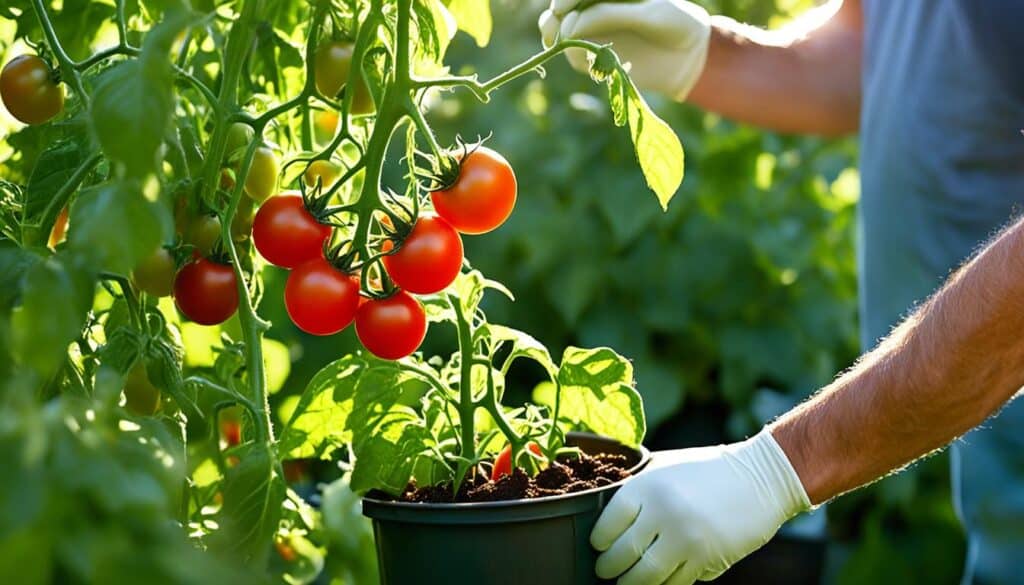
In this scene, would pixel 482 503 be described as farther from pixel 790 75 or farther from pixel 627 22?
pixel 790 75

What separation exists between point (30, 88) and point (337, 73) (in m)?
0.22

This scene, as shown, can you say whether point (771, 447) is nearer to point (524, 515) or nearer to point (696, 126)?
point (524, 515)

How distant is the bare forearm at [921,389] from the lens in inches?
44.7

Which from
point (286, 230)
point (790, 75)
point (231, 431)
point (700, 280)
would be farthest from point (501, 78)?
point (700, 280)

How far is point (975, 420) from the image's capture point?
121 centimetres

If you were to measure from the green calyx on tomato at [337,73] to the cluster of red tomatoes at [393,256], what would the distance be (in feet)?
0.34

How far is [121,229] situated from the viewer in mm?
531

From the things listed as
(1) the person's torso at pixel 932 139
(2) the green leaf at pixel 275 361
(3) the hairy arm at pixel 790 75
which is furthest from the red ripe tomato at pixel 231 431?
(1) the person's torso at pixel 932 139

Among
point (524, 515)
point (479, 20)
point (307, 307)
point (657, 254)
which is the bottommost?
point (657, 254)

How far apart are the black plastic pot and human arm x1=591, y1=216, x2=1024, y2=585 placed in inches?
6.3

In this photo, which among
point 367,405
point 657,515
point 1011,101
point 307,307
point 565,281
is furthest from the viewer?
point 565,281

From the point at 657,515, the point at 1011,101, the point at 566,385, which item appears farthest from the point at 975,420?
the point at 1011,101

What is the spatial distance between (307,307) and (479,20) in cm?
31

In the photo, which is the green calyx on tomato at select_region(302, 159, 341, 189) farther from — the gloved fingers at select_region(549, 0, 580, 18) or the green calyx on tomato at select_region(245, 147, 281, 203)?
the gloved fingers at select_region(549, 0, 580, 18)
